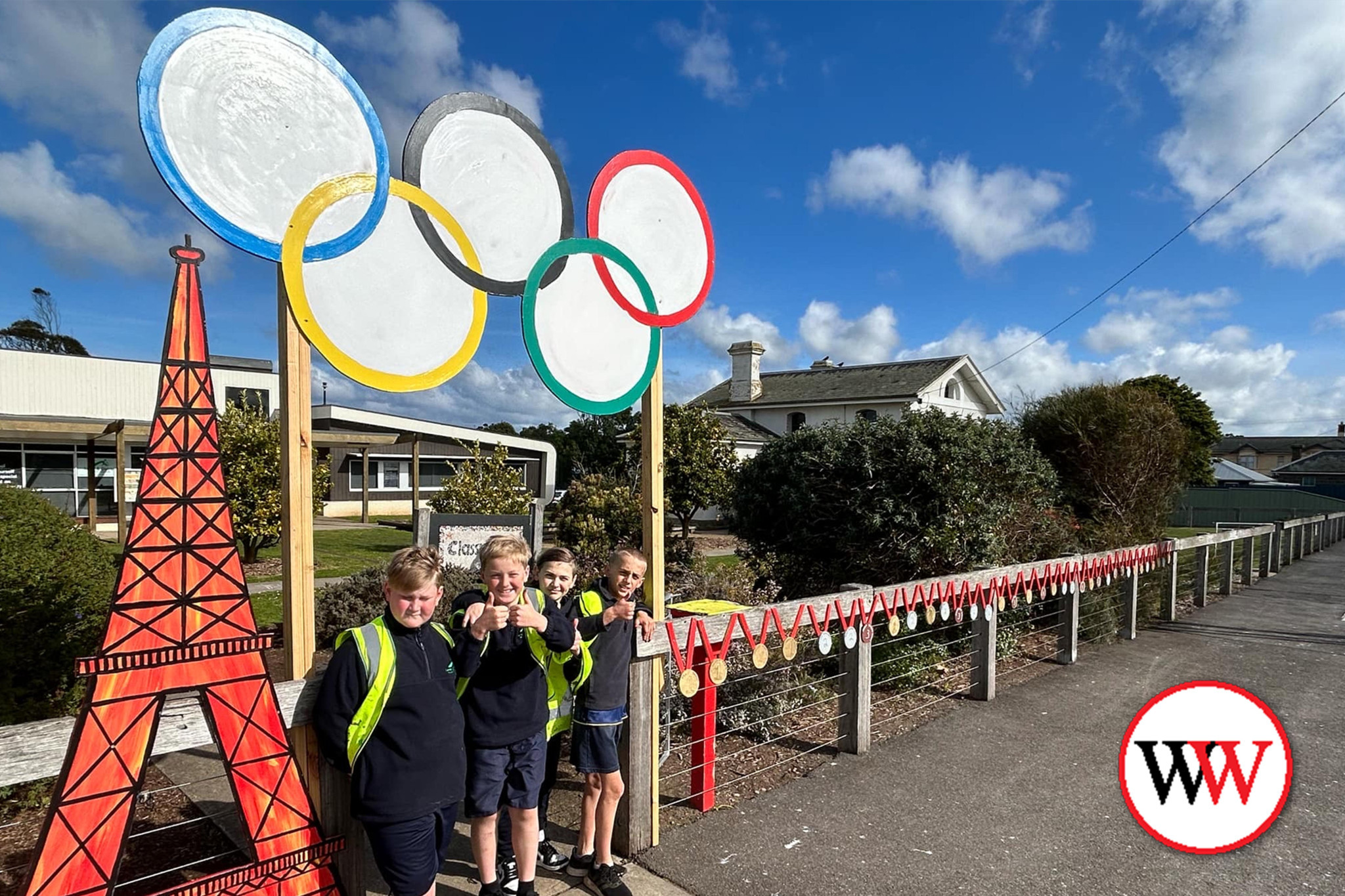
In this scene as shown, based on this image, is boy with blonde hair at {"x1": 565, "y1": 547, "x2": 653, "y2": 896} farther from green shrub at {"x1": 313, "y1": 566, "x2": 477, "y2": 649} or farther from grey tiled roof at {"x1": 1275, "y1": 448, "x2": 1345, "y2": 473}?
grey tiled roof at {"x1": 1275, "y1": 448, "x2": 1345, "y2": 473}

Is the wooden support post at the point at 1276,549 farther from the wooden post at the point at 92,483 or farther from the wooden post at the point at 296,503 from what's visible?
the wooden post at the point at 92,483

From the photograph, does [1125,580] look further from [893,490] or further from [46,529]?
[46,529]

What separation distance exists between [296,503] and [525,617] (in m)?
0.83

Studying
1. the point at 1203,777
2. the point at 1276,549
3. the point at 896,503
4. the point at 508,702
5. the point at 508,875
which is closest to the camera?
the point at 508,702

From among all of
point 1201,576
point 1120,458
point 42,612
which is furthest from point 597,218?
point 1201,576

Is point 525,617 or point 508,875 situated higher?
point 525,617

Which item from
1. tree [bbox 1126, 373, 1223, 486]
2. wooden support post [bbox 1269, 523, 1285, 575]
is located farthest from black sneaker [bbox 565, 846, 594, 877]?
tree [bbox 1126, 373, 1223, 486]

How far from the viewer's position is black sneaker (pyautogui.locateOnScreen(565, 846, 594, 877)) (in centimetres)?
323

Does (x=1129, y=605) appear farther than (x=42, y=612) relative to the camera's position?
Yes

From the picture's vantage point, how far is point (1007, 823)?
12.7ft

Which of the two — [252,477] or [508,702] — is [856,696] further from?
[252,477]

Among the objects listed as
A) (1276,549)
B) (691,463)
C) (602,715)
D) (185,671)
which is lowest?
(1276,549)

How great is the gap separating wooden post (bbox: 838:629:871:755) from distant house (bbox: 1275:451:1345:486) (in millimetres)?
82837

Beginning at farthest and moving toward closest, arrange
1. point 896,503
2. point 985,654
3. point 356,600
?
point 896,503 < point 356,600 < point 985,654
